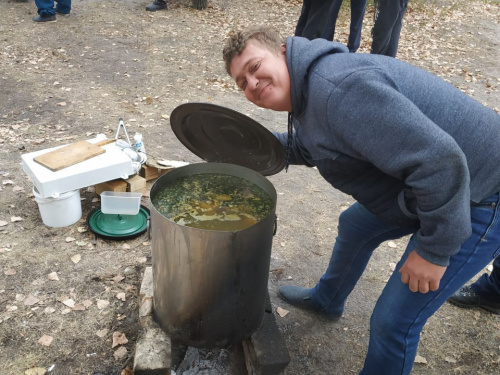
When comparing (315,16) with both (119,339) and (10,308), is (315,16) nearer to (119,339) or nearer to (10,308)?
(119,339)

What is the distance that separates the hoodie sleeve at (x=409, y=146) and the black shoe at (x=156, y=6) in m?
10.0

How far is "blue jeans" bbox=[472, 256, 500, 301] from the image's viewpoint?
3.41m

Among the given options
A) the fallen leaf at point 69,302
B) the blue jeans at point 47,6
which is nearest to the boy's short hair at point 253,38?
the fallen leaf at point 69,302

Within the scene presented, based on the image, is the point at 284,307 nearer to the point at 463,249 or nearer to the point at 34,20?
the point at 463,249

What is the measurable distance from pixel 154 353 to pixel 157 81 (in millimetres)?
5484

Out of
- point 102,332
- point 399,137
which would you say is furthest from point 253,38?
point 102,332

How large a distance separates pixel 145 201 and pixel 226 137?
6.14ft

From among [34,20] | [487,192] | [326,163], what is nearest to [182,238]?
[326,163]

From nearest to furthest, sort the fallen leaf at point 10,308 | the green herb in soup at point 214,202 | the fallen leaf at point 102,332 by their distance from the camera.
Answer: the green herb in soup at point 214,202 < the fallen leaf at point 102,332 < the fallen leaf at point 10,308

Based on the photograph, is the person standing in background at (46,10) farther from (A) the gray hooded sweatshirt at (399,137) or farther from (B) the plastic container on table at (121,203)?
(A) the gray hooded sweatshirt at (399,137)

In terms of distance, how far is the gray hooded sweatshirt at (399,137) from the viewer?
1.65 metres

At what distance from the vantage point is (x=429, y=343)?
319cm

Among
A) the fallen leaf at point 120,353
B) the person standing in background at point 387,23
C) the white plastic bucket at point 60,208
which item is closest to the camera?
the fallen leaf at point 120,353

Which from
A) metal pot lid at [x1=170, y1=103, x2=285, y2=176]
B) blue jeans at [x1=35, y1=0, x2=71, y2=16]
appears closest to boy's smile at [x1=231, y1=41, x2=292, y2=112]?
metal pot lid at [x1=170, y1=103, x2=285, y2=176]
